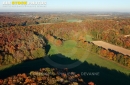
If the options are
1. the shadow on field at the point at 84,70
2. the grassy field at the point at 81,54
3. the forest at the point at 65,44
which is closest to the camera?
the shadow on field at the point at 84,70

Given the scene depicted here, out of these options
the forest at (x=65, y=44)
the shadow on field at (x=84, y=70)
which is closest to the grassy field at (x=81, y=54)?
the forest at (x=65, y=44)

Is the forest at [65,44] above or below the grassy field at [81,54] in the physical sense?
above

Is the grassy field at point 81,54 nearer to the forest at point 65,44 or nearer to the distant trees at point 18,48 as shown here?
the forest at point 65,44

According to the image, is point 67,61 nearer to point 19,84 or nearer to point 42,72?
point 42,72

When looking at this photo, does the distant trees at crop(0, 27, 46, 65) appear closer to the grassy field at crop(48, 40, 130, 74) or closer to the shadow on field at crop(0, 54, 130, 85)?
the shadow on field at crop(0, 54, 130, 85)

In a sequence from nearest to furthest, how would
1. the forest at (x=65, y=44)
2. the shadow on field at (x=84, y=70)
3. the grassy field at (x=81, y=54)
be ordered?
the shadow on field at (x=84, y=70), the grassy field at (x=81, y=54), the forest at (x=65, y=44)

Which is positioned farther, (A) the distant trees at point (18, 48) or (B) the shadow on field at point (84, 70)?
(A) the distant trees at point (18, 48)

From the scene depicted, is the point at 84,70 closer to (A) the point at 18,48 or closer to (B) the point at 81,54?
(B) the point at 81,54
